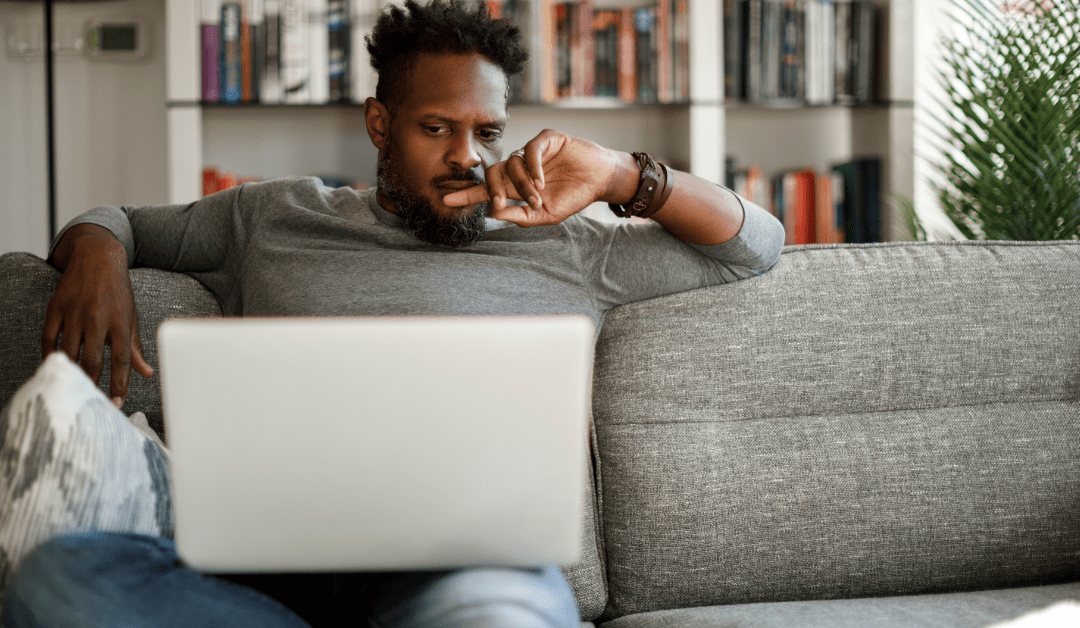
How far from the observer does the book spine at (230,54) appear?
2.29m

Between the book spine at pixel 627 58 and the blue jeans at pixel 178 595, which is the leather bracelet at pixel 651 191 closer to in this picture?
the blue jeans at pixel 178 595

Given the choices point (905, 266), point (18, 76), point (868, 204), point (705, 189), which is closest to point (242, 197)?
point (705, 189)

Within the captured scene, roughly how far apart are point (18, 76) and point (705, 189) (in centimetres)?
229

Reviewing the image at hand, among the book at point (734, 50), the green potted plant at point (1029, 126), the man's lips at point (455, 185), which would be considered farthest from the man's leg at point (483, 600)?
the book at point (734, 50)

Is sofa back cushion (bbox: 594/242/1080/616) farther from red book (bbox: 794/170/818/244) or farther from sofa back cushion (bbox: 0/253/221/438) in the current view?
red book (bbox: 794/170/818/244)

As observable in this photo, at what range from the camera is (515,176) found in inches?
46.9

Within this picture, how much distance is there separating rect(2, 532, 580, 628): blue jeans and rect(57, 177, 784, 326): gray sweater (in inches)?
19.4

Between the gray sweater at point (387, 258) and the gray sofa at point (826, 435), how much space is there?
0.05 m

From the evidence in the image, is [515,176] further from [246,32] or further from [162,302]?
[246,32]

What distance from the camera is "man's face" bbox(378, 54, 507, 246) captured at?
4.49ft

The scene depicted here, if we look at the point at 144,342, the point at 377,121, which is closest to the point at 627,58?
the point at 377,121

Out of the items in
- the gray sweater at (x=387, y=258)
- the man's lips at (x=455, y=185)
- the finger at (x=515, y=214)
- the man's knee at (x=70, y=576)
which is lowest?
the man's knee at (x=70, y=576)

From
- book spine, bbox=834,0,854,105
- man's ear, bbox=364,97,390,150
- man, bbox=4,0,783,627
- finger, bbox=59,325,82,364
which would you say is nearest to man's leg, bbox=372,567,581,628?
man, bbox=4,0,783,627

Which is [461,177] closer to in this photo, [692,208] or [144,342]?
[692,208]
